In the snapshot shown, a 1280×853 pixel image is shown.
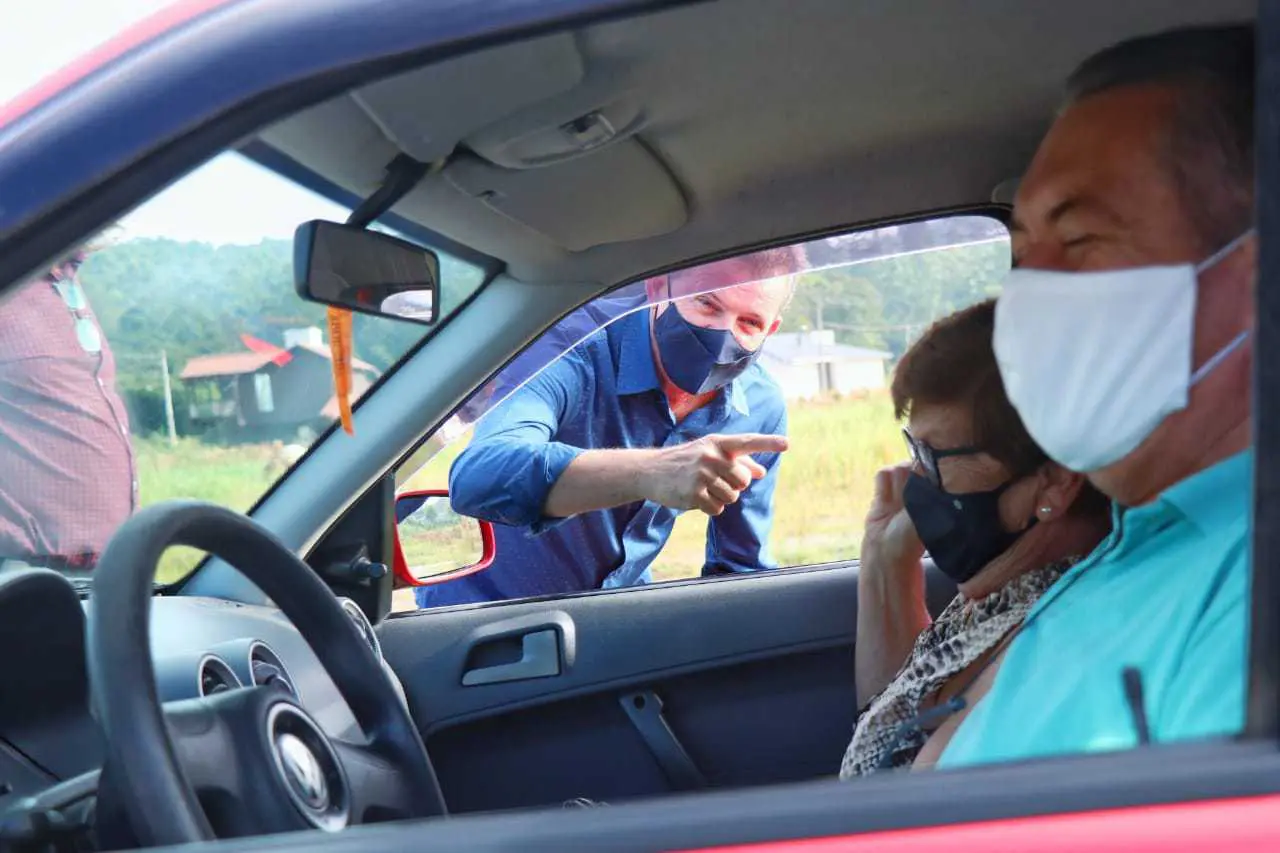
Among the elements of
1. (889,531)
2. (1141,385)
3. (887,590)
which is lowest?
(887,590)

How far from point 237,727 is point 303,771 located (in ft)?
0.31

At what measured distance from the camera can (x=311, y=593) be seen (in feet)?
5.66

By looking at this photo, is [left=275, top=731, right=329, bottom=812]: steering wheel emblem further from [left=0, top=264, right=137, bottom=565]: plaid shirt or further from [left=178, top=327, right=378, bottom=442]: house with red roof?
[left=0, top=264, right=137, bottom=565]: plaid shirt

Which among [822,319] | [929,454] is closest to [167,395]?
[822,319]

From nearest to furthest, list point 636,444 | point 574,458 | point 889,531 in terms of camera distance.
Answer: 1. point 889,531
2. point 574,458
3. point 636,444

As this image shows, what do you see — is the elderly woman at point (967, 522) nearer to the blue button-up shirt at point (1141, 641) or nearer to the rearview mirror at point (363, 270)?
the blue button-up shirt at point (1141, 641)

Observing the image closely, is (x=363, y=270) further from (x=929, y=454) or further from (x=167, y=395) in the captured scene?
(x=167, y=395)

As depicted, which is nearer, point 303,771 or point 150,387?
point 303,771

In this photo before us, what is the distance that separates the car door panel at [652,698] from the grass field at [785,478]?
25cm

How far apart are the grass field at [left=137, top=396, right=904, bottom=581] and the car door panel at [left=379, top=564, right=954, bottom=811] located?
0.25 m

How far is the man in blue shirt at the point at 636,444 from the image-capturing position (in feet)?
9.21

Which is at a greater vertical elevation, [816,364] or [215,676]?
[215,676]

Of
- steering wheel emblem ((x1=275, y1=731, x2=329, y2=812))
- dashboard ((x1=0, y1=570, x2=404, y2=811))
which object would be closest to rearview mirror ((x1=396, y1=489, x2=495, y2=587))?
dashboard ((x1=0, y1=570, x2=404, y2=811))

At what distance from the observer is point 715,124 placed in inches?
82.6
